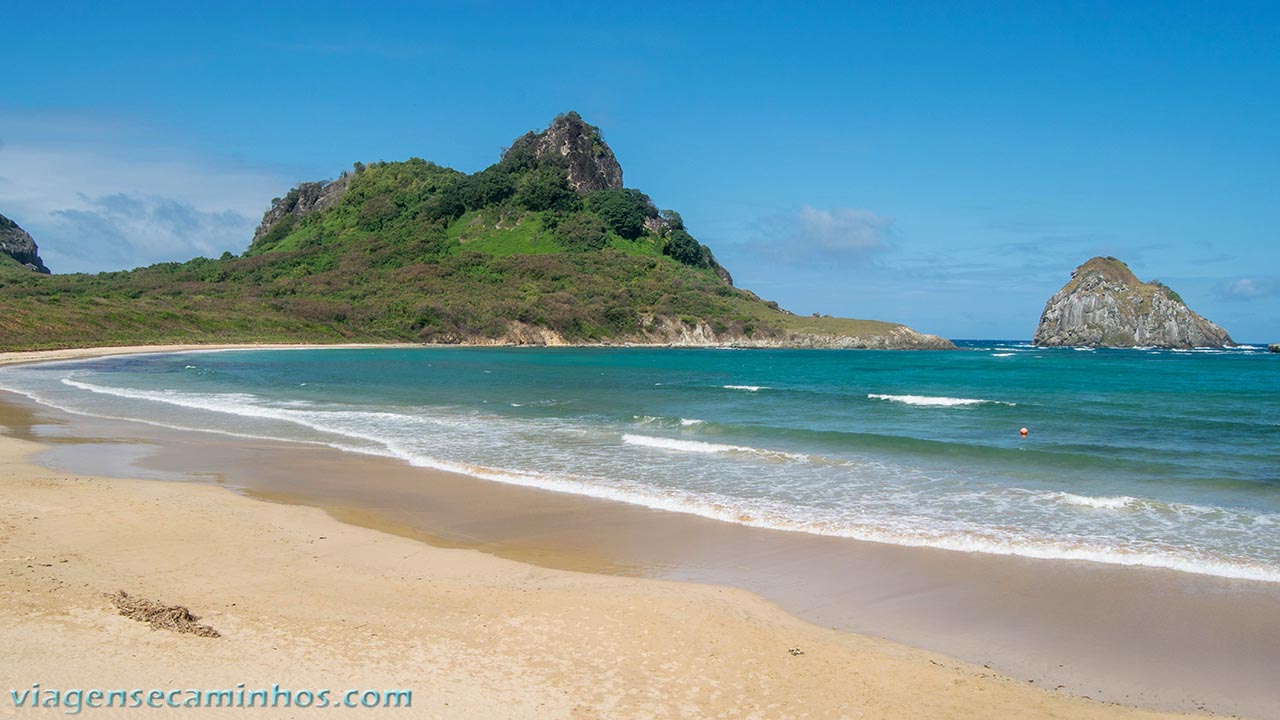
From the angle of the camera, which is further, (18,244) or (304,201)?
(304,201)

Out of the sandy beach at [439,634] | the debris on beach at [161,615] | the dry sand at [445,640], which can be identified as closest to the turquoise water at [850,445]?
the sandy beach at [439,634]

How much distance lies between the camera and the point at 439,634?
21.9ft

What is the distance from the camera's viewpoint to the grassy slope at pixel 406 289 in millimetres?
85812

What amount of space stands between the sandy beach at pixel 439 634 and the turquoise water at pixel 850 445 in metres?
3.42

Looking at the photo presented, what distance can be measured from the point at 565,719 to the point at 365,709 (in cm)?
131

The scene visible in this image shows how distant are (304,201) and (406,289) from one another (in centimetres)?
7526

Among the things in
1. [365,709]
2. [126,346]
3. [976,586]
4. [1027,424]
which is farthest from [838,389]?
[126,346]

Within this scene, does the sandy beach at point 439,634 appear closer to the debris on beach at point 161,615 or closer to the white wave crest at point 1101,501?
the debris on beach at point 161,615

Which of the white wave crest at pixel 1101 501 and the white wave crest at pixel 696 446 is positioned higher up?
the white wave crest at pixel 1101 501

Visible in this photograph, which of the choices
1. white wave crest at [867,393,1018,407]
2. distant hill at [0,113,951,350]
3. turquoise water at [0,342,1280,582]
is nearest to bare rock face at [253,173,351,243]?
distant hill at [0,113,951,350]

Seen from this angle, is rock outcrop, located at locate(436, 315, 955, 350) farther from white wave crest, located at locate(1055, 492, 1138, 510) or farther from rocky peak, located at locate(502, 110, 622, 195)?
white wave crest, located at locate(1055, 492, 1138, 510)

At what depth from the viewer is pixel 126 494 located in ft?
40.3

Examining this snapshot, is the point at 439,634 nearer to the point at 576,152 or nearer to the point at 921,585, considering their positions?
the point at 921,585

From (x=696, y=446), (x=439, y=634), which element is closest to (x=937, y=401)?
(x=696, y=446)
